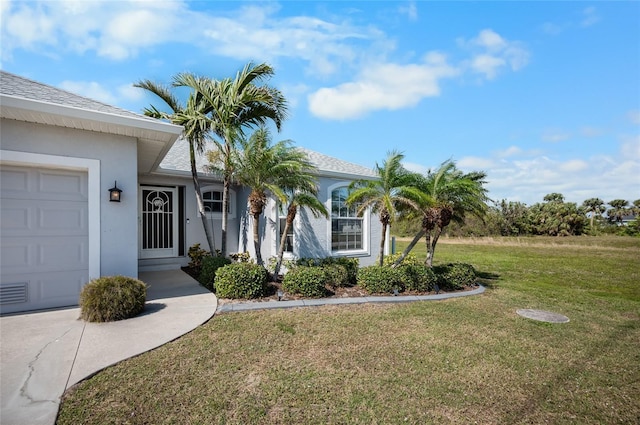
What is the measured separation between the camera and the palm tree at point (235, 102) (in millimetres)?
8469

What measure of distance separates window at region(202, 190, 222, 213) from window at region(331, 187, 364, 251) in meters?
4.47

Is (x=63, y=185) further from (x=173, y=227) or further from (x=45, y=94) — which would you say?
(x=173, y=227)

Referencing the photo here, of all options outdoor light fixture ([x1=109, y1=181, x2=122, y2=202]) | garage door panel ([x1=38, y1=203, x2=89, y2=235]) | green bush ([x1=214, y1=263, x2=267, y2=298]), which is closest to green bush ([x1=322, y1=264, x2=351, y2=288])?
green bush ([x1=214, y1=263, x2=267, y2=298])

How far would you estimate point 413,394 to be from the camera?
10.5 feet

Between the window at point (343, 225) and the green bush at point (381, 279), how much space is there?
118 inches

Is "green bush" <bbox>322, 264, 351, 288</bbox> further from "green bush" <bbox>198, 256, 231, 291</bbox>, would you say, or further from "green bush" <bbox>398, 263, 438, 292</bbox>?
"green bush" <bbox>198, 256, 231, 291</bbox>

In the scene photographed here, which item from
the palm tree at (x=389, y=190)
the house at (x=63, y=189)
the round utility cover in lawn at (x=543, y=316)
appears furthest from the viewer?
the palm tree at (x=389, y=190)

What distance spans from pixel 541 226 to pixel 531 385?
34447 millimetres

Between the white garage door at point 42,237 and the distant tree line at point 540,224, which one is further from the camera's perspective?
the distant tree line at point 540,224

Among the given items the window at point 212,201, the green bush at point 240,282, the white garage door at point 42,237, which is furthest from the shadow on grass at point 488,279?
the white garage door at point 42,237

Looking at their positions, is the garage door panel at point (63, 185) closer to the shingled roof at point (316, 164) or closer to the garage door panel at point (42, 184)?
the garage door panel at point (42, 184)

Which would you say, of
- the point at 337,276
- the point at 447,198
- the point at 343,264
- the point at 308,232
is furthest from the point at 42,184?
the point at 447,198

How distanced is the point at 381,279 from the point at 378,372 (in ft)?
13.1

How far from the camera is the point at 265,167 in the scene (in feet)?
24.4
